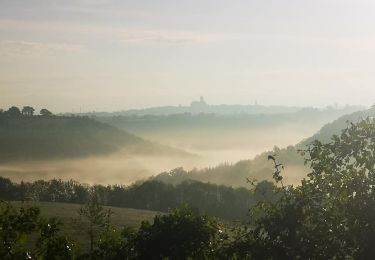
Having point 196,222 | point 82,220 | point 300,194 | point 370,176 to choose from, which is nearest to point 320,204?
point 300,194

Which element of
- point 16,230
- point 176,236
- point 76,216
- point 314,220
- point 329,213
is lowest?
point 76,216

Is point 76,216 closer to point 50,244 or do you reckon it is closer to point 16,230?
point 16,230

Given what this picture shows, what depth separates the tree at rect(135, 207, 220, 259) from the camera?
2356 centimetres

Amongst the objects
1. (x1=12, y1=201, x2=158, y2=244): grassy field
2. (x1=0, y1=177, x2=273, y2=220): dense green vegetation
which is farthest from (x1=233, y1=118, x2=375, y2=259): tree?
(x1=0, y1=177, x2=273, y2=220): dense green vegetation

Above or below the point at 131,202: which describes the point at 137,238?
above

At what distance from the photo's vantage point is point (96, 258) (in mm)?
20594

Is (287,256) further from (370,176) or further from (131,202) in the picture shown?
(131,202)

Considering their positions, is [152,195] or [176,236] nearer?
[176,236]

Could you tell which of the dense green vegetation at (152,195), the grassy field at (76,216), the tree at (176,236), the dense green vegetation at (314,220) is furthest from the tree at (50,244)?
the dense green vegetation at (152,195)

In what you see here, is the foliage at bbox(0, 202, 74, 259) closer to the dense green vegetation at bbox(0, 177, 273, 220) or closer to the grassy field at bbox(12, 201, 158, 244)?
the grassy field at bbox(12, 201, 158, 244)

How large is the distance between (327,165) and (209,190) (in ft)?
395

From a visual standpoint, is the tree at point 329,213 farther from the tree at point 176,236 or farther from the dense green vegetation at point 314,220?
the tree at point 176,236

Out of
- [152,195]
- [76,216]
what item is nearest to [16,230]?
[76,216]

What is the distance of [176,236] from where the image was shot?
24.8m
